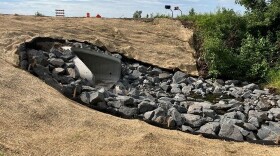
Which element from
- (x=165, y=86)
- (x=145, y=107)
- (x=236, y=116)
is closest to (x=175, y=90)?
(x=165, y=86)

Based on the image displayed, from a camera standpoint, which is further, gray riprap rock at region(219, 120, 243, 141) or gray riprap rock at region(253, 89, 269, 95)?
gray riprap rock at region(253, 89, 269, 95)

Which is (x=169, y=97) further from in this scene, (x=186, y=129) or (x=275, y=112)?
(x=186, y=129)

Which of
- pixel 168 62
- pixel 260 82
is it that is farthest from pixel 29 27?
pixel 260 82

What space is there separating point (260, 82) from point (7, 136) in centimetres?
851

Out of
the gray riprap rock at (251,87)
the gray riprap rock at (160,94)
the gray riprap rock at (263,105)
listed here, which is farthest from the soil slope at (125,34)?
the gray riprap rock at (263,105)

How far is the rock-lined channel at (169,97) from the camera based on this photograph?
704 cm

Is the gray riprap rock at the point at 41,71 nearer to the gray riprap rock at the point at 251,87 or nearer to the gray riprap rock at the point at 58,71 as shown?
the gray riprap rock at the point at 58,71

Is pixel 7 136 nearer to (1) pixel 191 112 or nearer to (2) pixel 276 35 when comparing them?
(1) pixel 191 112

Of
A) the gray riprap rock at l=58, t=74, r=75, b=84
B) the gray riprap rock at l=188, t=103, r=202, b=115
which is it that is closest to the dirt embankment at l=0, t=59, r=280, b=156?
the gray riprap rock at l=58, t=74, r=75, b=84

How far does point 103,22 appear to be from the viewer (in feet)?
46.2

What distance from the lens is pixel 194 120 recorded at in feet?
24.2

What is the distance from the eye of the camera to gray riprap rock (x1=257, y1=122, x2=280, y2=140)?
699 centimetres

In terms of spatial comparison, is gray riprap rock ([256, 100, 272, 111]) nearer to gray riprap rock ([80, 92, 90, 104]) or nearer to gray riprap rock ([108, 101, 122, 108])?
gray riprap rock ([108, 101, 122, 108])

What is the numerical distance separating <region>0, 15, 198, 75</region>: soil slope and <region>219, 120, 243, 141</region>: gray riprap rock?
212 inches
